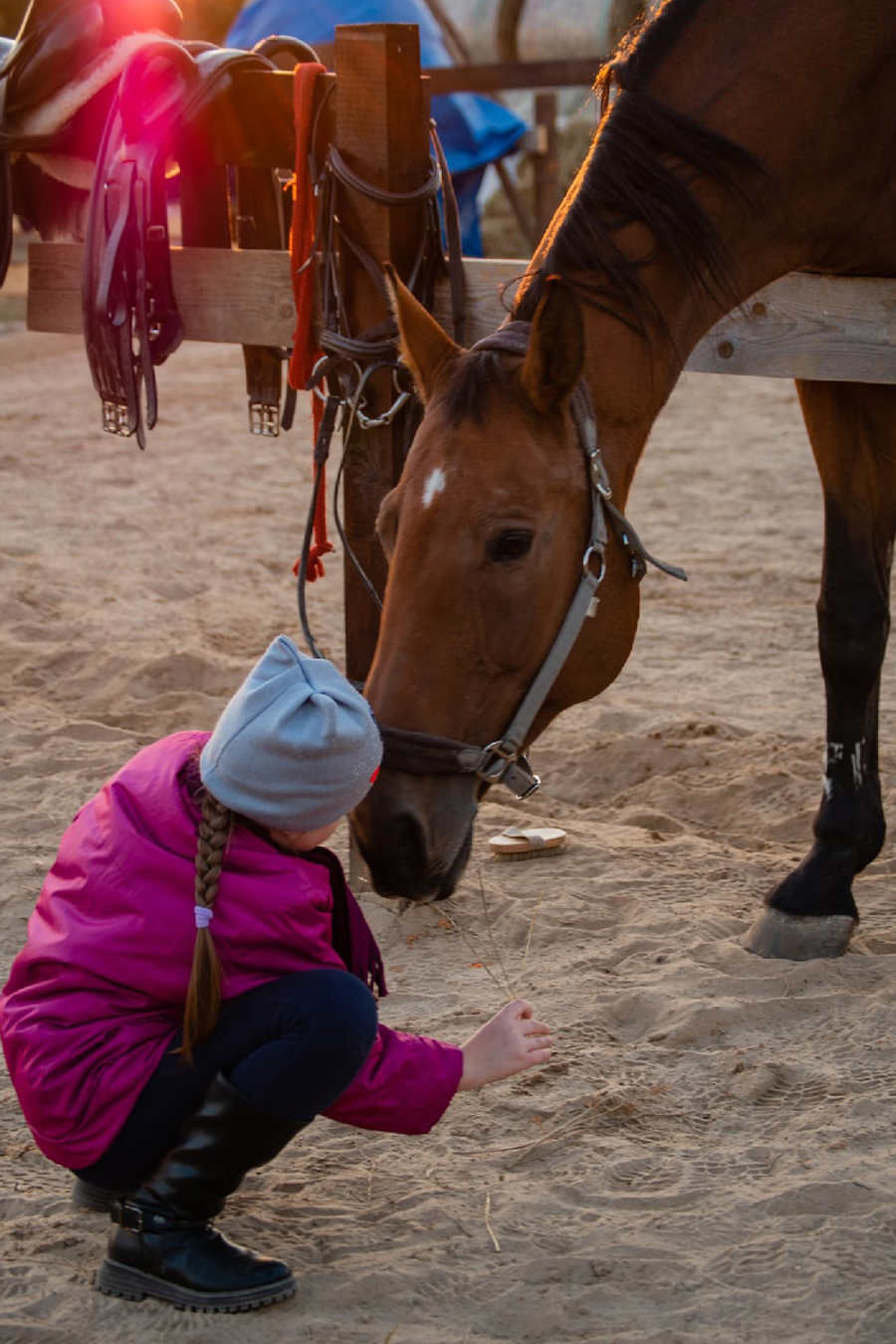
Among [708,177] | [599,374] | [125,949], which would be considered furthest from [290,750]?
[708,177]

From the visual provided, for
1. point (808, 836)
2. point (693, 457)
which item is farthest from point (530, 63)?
point (808, 836)

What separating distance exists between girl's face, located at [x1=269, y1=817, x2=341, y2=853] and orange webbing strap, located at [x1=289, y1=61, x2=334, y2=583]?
3.50ft

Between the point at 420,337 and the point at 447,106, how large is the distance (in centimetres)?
952

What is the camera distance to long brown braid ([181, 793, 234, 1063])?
178cm

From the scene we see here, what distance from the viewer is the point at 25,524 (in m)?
6.28

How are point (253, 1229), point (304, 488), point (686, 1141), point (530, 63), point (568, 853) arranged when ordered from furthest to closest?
point (530, 63), point (304, 488), point (568, 853), point (686, 1141), point (253, 1229)

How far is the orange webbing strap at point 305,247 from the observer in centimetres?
290

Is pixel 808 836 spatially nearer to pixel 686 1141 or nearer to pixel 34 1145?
pixel 686 1141

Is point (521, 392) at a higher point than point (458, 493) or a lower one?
higher

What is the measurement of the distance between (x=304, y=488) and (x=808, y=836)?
4130mm

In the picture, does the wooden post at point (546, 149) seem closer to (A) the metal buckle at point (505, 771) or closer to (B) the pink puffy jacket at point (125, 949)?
(A) the metal buckle at point (505, 771)

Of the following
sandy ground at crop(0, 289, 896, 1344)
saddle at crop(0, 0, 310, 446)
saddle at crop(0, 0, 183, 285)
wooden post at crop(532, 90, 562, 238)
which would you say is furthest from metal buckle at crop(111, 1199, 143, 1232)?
wooden post at crop(532, 90, 562, 238)

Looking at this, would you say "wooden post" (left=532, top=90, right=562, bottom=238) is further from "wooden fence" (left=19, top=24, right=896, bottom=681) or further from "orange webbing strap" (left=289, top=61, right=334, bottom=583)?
"orange webbing strap" (left=289, top=61, right=334, bottom=583)

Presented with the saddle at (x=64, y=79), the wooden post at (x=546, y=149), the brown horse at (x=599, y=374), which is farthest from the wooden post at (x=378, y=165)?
the wooden post at (x=546, y=149)
